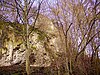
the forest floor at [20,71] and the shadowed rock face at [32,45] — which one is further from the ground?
the shadowed rock face at [32,45]

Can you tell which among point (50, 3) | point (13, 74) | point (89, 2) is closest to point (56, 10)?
point (50, 3)

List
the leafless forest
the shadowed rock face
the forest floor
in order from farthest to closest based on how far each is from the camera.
→ the shadowed rock face → the forest floor → the leafless forest

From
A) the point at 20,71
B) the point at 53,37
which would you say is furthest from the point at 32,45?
the point at 20,71

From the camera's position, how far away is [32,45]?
15.8 m

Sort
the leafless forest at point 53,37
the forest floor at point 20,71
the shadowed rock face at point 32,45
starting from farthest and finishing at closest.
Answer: the shadowed rock face at point 32,45 < the forest floor at point 20,71 < the leafless forest at point 53,37

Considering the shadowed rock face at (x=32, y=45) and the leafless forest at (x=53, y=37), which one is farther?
the shadowed rock face at (x=32, y=45)

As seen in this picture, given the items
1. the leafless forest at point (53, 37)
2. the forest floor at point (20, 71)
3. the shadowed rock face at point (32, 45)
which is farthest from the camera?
the shadowed rock face at point (32, 45)

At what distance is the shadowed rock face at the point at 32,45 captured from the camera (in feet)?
48.9

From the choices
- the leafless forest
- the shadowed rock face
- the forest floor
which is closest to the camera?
the leafless forest

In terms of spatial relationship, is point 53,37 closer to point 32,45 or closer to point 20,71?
point 32,45

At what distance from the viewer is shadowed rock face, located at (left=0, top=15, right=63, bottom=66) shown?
14.9 meters

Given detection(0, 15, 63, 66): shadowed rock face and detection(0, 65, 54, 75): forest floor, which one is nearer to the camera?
detection(0, 65, 54, 75): forest floor

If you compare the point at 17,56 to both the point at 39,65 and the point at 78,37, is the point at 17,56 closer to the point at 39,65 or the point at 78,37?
the point at 39,65

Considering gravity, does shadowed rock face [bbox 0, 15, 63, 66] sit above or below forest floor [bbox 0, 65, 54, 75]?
above
